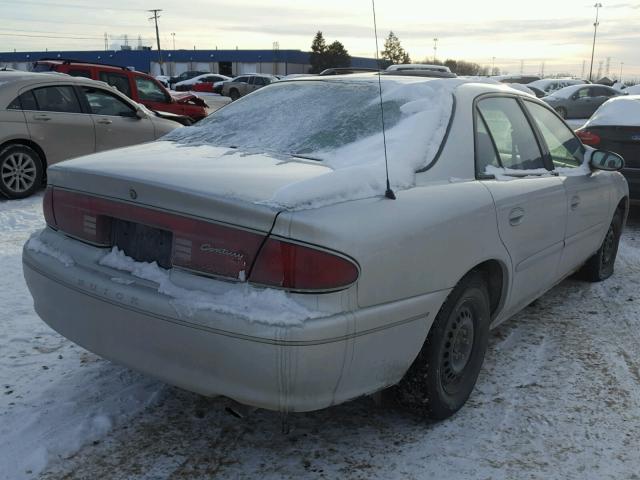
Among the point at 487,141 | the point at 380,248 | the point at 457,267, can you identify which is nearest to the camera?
the point at 380,248

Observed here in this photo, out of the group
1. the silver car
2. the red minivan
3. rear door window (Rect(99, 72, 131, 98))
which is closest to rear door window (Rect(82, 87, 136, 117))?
the silver car

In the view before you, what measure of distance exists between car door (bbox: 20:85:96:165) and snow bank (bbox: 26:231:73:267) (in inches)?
213

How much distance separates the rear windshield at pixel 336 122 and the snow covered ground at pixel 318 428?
1.29m

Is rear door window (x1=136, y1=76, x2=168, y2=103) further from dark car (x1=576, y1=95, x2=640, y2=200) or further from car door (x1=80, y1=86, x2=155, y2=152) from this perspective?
dark car (x1=576, y1=95, x2=640, y2=200)

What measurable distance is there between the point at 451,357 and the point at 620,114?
18.5 feet

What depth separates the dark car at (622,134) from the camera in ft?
23.2

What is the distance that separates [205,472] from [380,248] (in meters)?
1.20

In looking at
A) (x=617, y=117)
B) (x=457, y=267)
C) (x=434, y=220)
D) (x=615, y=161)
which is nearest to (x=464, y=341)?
(x=457, y=267)

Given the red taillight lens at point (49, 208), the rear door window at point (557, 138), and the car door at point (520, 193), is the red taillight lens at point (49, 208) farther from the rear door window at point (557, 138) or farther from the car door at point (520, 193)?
the rear door window at point (557, 138)

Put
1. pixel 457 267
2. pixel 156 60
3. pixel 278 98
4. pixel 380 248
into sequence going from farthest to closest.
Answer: pixel 156 60 < pixel 278 98 < pixel 457 267 < pixel 380 248

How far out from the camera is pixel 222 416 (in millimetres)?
3184

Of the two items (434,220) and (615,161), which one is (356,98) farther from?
(615,161)

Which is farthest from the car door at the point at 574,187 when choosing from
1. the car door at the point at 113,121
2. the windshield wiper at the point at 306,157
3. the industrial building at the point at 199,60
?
the industrial building at the point at 199,60

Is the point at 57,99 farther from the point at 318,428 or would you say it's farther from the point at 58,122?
the point at 318,428
